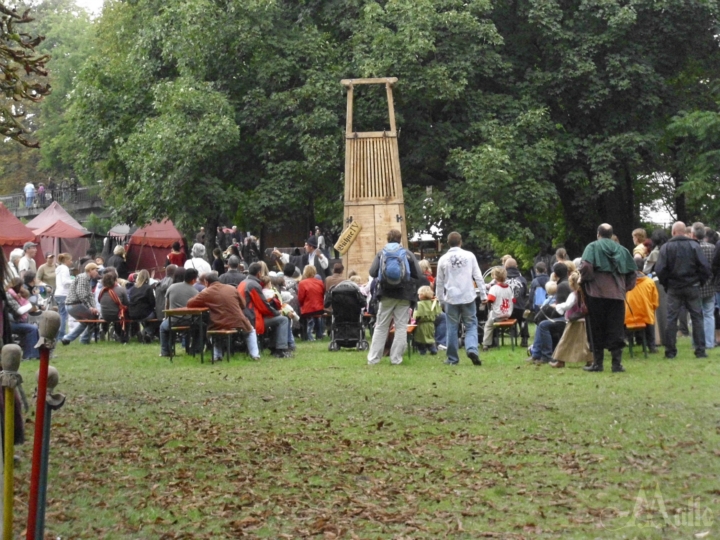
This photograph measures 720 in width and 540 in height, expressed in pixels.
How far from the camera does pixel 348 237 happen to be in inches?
1009

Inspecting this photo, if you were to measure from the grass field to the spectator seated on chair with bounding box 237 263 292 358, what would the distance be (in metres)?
3.98

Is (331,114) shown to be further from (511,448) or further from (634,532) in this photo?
(634,532)

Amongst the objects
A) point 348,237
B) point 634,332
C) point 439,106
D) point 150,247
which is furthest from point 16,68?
point 150,247

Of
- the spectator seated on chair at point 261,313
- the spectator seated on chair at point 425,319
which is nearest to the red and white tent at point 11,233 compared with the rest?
the spectator seated on chair at point 261,313

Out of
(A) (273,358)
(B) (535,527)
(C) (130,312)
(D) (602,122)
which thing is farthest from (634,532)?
(D) (602,122)

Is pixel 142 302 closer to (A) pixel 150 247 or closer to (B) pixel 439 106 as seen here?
(B) pixel 439 106

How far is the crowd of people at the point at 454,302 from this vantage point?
14.5 meters

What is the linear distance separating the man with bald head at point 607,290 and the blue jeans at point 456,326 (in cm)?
206

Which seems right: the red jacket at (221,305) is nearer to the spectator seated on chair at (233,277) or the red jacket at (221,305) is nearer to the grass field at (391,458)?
the spectator seated on chair at (233,277)

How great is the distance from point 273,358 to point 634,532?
1193cm

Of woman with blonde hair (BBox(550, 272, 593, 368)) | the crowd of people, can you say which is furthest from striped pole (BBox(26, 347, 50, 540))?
woman with blonde hair (BBox(550, 272, 593, 368))

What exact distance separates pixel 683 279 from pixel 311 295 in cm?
772

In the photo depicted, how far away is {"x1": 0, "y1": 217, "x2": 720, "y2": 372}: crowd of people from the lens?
47.7 feet

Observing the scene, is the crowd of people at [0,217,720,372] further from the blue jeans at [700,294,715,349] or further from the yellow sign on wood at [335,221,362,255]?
the yellow sign on wood at [335,221,362,255]
